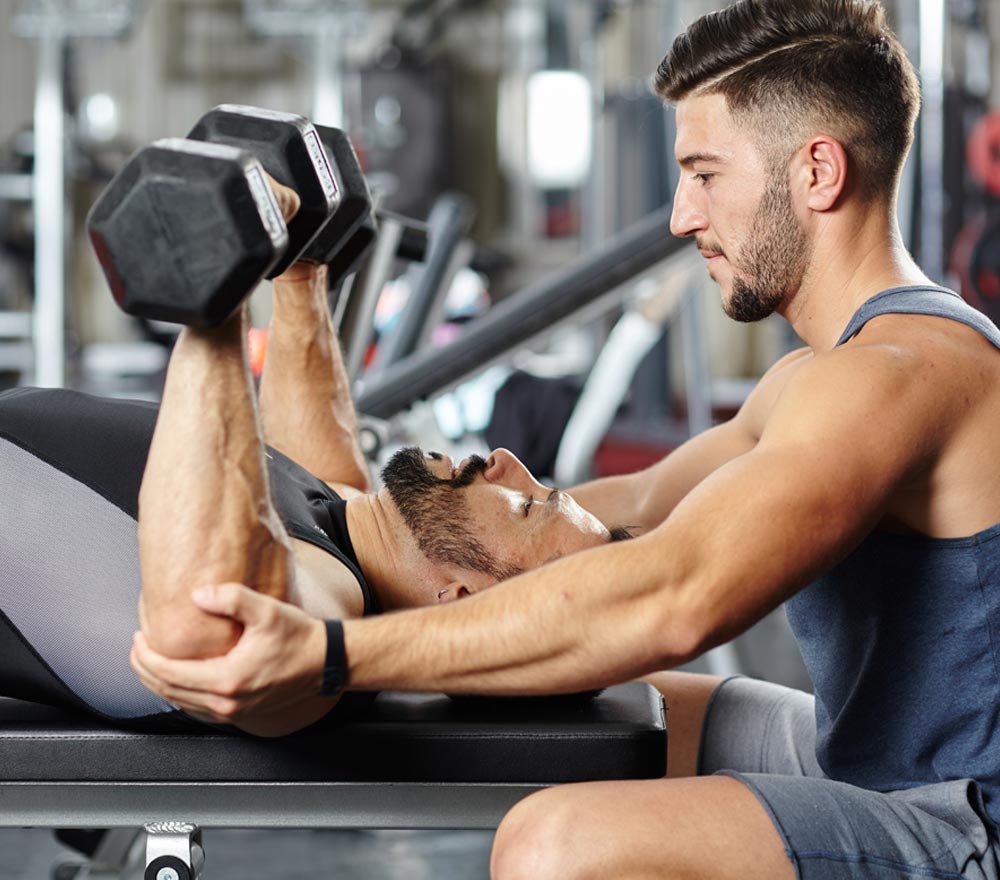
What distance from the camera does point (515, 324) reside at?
2.51 metres

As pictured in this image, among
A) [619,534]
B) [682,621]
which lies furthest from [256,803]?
[619,534]

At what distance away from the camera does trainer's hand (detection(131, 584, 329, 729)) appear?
3.66 ft

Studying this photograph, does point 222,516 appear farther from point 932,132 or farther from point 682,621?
point 932,132

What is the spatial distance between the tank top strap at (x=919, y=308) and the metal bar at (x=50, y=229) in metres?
2.91

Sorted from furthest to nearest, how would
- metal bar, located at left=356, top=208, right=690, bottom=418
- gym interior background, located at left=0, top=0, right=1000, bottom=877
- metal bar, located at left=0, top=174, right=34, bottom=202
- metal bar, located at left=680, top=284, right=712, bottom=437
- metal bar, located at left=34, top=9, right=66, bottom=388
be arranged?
1. metal bar, located at left=0, top=174, right=34, bottom=202
2. metal bar, located at left=680, top=284, right=712, bottom=437
3. metal bar, located at left=34, top=9, right=66, bottom=388
4. gym interior background, located at left=0, top=0, right=1000, bottom=877
5. metal bar, located at left=356, top=208, right=690, bottom=418

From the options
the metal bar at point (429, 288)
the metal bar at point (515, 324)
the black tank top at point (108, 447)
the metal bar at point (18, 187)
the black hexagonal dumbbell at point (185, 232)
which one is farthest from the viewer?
the metal bar at point (18, 187)

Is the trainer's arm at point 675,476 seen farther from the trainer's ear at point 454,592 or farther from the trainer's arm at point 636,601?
the trainer's arm at point 636,601

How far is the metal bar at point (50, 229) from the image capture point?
391 cm

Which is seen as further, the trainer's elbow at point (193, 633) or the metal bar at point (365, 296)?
the metal bar at point (365, 296)

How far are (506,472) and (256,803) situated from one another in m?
0.49

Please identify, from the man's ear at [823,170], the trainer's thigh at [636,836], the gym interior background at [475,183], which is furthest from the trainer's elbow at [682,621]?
the gym interior background at [475,183]

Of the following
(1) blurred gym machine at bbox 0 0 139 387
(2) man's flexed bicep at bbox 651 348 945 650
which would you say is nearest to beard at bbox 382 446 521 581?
(2) man's flexed bicep at bbox 651 348 945 650

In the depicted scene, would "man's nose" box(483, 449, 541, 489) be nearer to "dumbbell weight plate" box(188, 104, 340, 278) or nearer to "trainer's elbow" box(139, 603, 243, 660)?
"dumbbell weight plate" box(188, 104, 340, 278)

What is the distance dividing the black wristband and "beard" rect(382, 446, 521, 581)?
→ 0.39 m
